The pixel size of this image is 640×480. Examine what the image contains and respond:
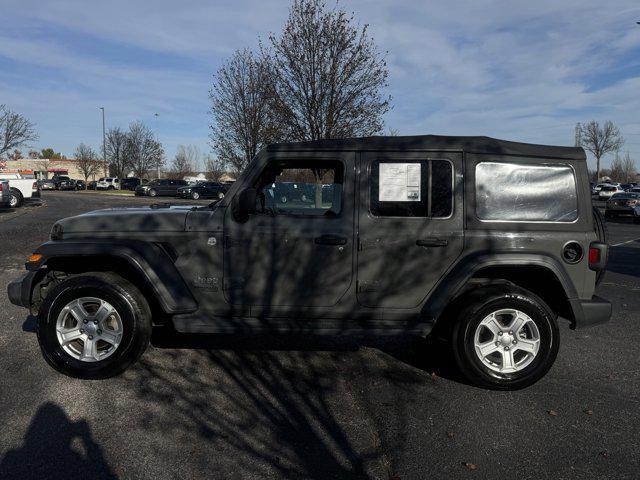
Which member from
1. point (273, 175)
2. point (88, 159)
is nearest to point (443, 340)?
point (273, 175)

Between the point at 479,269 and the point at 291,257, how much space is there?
1493 millimetres

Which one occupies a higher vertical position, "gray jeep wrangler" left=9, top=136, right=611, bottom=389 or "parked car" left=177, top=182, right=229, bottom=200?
"parked car" left=177, top=182, right=229, bottom=200

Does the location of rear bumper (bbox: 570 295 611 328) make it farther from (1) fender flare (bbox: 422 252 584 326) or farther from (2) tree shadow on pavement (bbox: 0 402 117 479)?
(2) tree shadow on pavement (bbox: 0 402 117 479)

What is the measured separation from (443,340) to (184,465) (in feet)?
7.60

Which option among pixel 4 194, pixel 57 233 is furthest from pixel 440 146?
pixel 4 194

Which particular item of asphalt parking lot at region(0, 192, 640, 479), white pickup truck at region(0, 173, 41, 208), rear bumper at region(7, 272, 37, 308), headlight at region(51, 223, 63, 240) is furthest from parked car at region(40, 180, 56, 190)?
headlight at region(51, 223, 63, 240)

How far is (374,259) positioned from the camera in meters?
4.27

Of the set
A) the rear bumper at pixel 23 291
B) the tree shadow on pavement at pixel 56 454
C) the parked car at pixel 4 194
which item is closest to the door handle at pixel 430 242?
the tree shadow on pavement at pixel 56 454

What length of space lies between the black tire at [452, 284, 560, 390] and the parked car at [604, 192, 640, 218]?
26.0m

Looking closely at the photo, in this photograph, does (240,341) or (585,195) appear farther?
(240,341)

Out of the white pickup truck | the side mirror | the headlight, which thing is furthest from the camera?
the white pickup truck

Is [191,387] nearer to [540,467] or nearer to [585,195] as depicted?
[540,467]

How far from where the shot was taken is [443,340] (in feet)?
14.5

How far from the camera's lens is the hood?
14.3 ft
